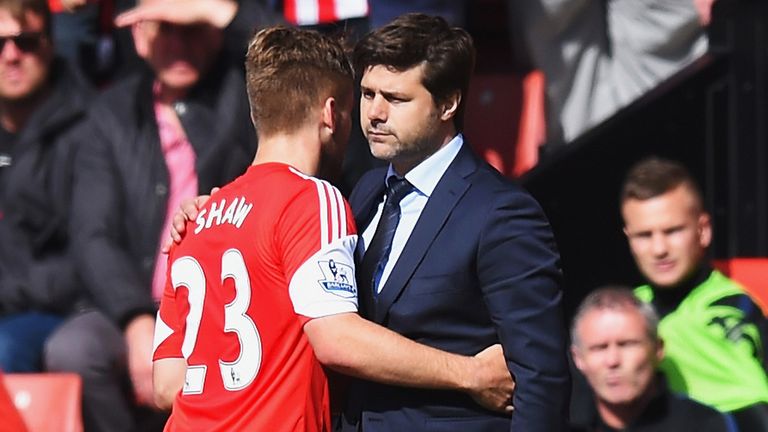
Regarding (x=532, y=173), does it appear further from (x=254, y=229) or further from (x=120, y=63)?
(x=254, y=229)

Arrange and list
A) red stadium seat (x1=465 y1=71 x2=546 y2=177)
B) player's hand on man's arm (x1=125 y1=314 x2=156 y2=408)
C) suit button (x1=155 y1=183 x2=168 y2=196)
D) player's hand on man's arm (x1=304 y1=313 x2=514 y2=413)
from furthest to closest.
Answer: red stadium seat (x1=465 y1=71 x2=546 y2=177) → suit button (x1=155 y1=183 x2=168 y2=196) → player's hand on man's arm (x1=125 y1=314 x2=156 y2=408) → player's hand on man's arm (x1=304 y1=313 x2=514 y2=413)

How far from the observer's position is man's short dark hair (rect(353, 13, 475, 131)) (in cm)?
408

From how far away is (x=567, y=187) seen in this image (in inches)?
268

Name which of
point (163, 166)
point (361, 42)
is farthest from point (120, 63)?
point (361, 42)

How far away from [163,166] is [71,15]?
139cm

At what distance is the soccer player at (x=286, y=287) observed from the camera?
3916mm

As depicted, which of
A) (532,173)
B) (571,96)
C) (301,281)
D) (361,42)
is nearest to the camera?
(301,281)

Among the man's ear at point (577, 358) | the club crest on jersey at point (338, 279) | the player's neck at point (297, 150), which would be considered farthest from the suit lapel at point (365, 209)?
the man's ear at point (577, 358)

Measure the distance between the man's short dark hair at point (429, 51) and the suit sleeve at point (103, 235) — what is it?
9.14ft

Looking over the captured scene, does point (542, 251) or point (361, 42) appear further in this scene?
point (361, 42)

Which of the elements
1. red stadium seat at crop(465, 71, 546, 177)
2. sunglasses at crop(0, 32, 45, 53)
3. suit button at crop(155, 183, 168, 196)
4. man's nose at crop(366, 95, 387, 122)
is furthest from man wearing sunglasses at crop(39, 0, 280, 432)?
man's nose at crop(366, 95, 387, 122)

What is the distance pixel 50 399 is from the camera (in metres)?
6.41

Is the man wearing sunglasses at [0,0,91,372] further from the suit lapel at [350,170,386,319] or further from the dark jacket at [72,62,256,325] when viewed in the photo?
the suit lapel at [350,170,386,319]

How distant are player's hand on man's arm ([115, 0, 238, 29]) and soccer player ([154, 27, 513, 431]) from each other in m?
2.82
